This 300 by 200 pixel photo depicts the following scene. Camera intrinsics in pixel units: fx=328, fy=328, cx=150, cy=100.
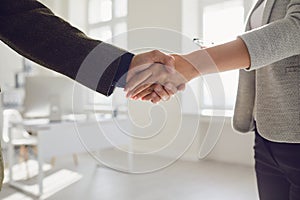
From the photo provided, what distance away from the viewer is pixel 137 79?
780mm

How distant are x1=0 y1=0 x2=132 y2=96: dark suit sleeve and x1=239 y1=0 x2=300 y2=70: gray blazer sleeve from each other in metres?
0.28

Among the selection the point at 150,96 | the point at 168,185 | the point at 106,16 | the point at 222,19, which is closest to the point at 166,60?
the point at 150,96

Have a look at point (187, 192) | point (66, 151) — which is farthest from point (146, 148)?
point (66, 151)

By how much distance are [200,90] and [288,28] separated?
382mm

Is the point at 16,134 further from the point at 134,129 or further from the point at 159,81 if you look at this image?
the point at 159,81

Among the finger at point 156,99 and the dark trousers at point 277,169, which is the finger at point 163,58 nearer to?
the finger at point 156,99

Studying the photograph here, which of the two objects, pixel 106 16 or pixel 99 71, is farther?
pixel 106 16

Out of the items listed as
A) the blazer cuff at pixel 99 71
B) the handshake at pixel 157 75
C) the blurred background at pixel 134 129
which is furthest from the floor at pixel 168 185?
the blazer cuff at pixel 99 71

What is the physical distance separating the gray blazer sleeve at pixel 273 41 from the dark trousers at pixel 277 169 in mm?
279

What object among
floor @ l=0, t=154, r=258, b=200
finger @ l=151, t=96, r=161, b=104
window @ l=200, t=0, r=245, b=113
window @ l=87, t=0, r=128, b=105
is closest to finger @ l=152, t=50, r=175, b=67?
finger @ l=151, t=96, r=161, b=104

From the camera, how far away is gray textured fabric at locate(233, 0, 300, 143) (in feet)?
2.21

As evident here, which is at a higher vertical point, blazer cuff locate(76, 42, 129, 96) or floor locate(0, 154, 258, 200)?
blazer cuff locate(76, 42, 129, 96)

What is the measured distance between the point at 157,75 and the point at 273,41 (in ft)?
0.92

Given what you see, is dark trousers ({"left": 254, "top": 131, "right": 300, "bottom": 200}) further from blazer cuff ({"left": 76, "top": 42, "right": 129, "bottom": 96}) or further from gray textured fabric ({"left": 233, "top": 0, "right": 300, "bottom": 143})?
blazer cuff ({"left": 76, "top": 42, "right": 129, "bottom": 96})
